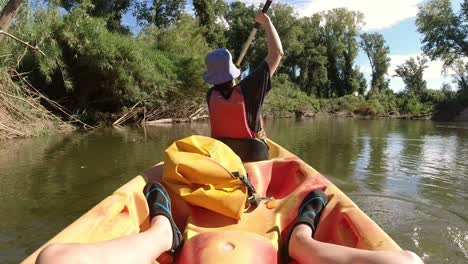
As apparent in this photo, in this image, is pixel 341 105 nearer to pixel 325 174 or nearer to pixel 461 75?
pixel 461 75

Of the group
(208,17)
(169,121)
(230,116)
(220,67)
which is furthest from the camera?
(208,17)

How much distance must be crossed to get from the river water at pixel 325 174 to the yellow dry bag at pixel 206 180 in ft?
4.30

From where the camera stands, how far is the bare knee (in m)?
1.49

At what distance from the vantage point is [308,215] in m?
2.38

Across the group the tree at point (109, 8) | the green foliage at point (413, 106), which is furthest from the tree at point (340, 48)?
the tree at point (109, 8)

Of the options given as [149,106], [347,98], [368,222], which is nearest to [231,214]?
[368,222]

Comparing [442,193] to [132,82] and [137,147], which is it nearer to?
[137,147]

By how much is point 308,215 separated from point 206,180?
2.06ft

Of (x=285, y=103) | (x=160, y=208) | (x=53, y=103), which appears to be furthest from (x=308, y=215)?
(x=285, y=103)

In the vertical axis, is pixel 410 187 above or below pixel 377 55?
below

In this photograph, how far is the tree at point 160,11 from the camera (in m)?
28.0

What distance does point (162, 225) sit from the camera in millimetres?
2162

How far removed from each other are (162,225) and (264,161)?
1710 millimetres

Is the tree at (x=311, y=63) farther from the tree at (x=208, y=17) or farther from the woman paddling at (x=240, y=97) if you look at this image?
the woman paddling at (x=240, y=97)
